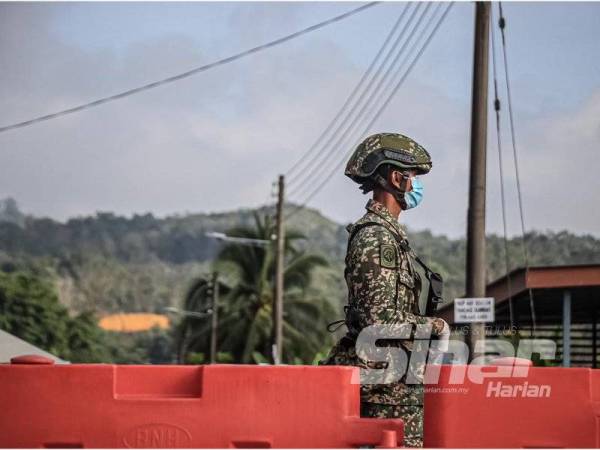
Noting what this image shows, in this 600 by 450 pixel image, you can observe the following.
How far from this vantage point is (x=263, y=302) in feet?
174

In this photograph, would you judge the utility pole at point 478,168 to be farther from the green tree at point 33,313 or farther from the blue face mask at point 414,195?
the green tree at point 33,313

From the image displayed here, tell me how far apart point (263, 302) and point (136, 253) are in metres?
103

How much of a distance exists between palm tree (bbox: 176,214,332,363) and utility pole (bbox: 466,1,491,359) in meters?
33.6

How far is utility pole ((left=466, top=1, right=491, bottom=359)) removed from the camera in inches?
651

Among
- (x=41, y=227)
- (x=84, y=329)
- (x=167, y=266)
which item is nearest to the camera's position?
(x=84, y=329)

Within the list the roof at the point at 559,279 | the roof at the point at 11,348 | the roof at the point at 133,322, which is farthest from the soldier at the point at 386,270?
the roof at the point at 133,322

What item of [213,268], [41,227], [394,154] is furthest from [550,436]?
[41,227]

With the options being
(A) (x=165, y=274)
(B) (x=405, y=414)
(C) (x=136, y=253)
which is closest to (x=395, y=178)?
(B) (x=405, y=414)

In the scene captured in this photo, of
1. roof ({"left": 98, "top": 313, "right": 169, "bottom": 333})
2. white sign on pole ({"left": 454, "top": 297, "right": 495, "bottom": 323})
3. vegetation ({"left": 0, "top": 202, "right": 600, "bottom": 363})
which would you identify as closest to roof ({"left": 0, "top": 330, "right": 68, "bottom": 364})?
white sign on pole ({"left": 454, "top": 297, "right": 495, "bottom": 323})

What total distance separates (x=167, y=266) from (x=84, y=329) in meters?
79.3

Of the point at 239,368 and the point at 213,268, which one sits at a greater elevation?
the point at 213,268

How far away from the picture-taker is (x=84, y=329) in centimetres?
7919

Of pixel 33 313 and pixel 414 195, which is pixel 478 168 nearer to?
pixel 414 195

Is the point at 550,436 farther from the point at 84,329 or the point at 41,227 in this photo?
the point at 41,227
